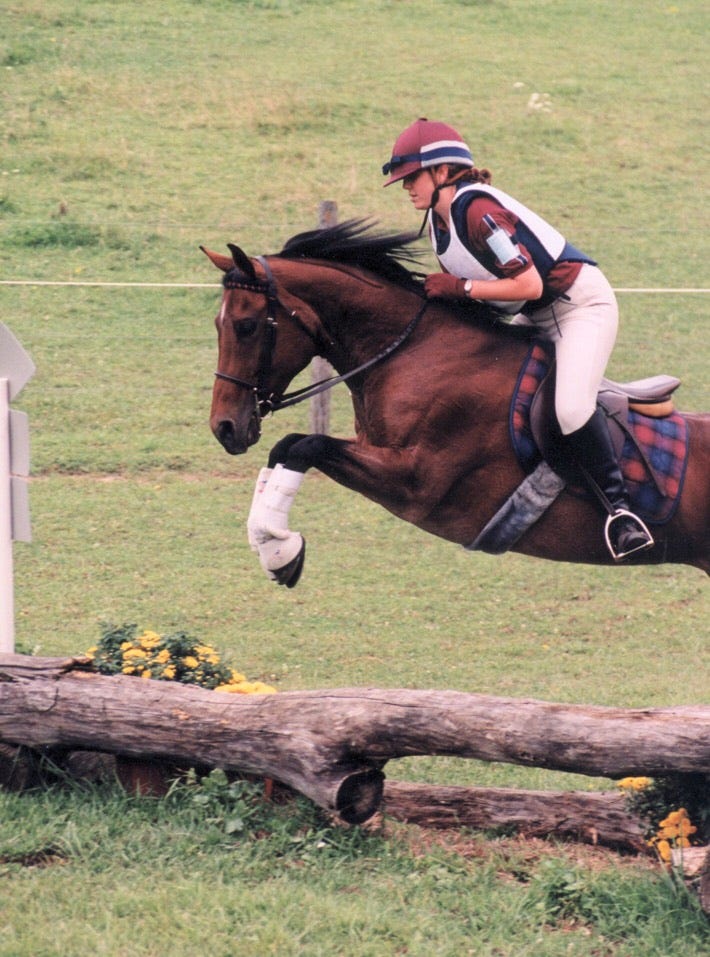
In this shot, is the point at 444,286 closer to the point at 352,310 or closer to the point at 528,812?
the point at 352,310

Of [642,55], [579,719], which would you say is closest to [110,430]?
[579,719]

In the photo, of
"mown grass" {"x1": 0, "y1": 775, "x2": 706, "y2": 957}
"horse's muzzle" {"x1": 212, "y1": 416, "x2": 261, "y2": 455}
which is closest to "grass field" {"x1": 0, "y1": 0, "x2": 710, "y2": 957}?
"mown grass" {"x1": 0, "y1": 775, "x2": 706, "y2": 957}

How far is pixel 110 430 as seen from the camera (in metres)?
12.0

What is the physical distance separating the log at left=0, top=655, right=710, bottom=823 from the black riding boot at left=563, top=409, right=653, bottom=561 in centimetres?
102

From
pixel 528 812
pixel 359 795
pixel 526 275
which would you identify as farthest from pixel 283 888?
pixel 526 275

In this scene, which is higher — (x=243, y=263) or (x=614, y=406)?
(x=243, y=263)

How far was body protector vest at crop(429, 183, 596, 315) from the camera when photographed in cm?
526

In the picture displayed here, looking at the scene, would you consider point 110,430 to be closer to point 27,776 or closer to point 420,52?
point 27,776

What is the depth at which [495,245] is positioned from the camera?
525 cm

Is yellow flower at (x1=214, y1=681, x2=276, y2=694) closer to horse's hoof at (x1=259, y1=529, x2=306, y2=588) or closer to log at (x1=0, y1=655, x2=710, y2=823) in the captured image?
log at (x1=0, y1=655, x2=710, y2=823)

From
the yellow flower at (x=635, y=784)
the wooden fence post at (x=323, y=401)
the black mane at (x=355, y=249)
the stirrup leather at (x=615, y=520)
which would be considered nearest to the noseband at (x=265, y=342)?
the black mane at (x=355, y=249)

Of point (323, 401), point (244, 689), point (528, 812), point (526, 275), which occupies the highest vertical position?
point (526, 275)

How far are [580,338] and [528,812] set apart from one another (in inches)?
69.8

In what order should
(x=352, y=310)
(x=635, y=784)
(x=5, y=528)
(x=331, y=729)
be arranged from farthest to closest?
(x=5, y=528) < (x=352, y=310) < (x=635, y=784) < (x=331, y=729)
